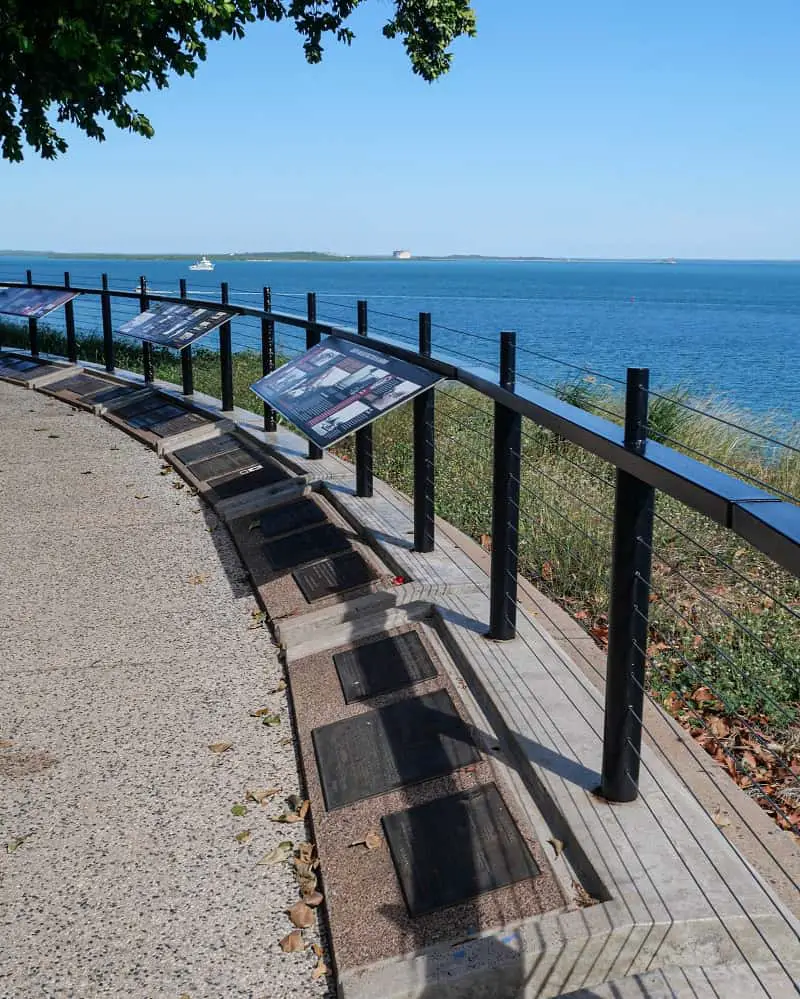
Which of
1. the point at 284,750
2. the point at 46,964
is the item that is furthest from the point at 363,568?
the point at 46,964

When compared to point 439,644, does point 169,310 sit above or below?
above

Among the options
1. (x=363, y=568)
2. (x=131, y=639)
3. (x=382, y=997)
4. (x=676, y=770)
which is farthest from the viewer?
(x=363, y=568)

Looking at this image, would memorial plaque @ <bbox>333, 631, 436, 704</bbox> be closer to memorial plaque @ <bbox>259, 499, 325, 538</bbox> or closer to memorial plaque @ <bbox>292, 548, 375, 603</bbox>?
memorial plaque @ <bbox>292, 548, 375, 603</bbox>

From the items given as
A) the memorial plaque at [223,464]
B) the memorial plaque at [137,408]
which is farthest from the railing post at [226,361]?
the memorial plaque at [223,464]

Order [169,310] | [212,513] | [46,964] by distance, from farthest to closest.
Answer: [169,310] → [212,513] → [46,964]

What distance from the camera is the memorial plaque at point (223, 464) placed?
369 inches

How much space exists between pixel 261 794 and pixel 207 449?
6.66m

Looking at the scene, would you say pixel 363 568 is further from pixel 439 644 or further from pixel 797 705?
pixel 797 705

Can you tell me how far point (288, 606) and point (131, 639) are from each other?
0.90 metres

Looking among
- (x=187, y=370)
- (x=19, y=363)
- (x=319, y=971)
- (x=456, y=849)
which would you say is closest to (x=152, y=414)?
(x=187, y=370)

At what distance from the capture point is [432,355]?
6.35 metres

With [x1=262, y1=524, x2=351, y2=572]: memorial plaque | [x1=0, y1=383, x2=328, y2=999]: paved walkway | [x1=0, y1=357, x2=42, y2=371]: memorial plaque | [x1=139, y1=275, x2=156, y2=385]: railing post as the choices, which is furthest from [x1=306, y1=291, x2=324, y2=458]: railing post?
[x1=0, y1=357, x2=42, y2=371]: memorial plaque

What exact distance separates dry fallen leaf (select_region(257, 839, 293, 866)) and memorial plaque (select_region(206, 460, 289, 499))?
5074 mm

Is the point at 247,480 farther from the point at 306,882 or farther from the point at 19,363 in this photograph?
the point at 19,363
